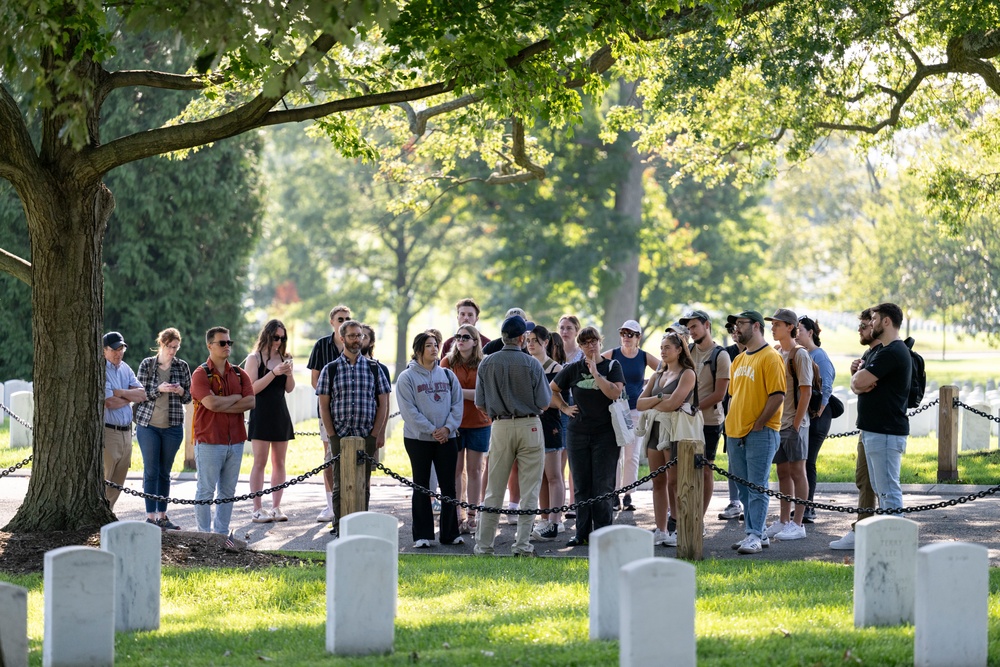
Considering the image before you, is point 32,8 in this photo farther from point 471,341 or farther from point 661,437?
point 661,437

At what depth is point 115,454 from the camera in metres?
12.1

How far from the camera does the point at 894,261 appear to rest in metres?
45.4

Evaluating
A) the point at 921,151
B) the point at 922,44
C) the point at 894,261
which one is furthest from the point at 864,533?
the point at 894,261

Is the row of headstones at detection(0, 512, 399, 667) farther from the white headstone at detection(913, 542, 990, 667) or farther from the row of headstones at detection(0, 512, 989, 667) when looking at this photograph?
the white headstone at detection(913, 542, 990, 667)

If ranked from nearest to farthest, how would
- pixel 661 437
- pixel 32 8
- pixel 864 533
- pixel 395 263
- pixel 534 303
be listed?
1. pixel 864 533
2. pixel 32 8
3. pixel 661 437
4. pixel 534 303
5. pixel 395 263

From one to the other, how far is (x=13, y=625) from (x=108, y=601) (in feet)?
1.88

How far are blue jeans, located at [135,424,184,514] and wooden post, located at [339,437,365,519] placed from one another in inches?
97.8

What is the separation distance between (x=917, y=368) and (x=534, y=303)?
1270 inches

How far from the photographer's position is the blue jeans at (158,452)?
11930 millimetres

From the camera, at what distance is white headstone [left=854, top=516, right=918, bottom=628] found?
23.5ft

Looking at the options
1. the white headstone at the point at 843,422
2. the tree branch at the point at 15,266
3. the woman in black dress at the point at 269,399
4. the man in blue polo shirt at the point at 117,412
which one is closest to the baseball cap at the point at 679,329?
the woman in black dress at the point at 269,399

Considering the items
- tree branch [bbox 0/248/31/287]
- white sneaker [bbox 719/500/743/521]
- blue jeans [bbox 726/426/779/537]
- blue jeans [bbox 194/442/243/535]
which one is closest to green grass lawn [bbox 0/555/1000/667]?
blue jeans [bbox 726/426/779/537]

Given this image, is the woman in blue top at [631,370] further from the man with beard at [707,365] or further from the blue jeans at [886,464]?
the blue jeans at [886,464]

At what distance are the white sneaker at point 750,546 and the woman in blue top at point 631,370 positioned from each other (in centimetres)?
203
